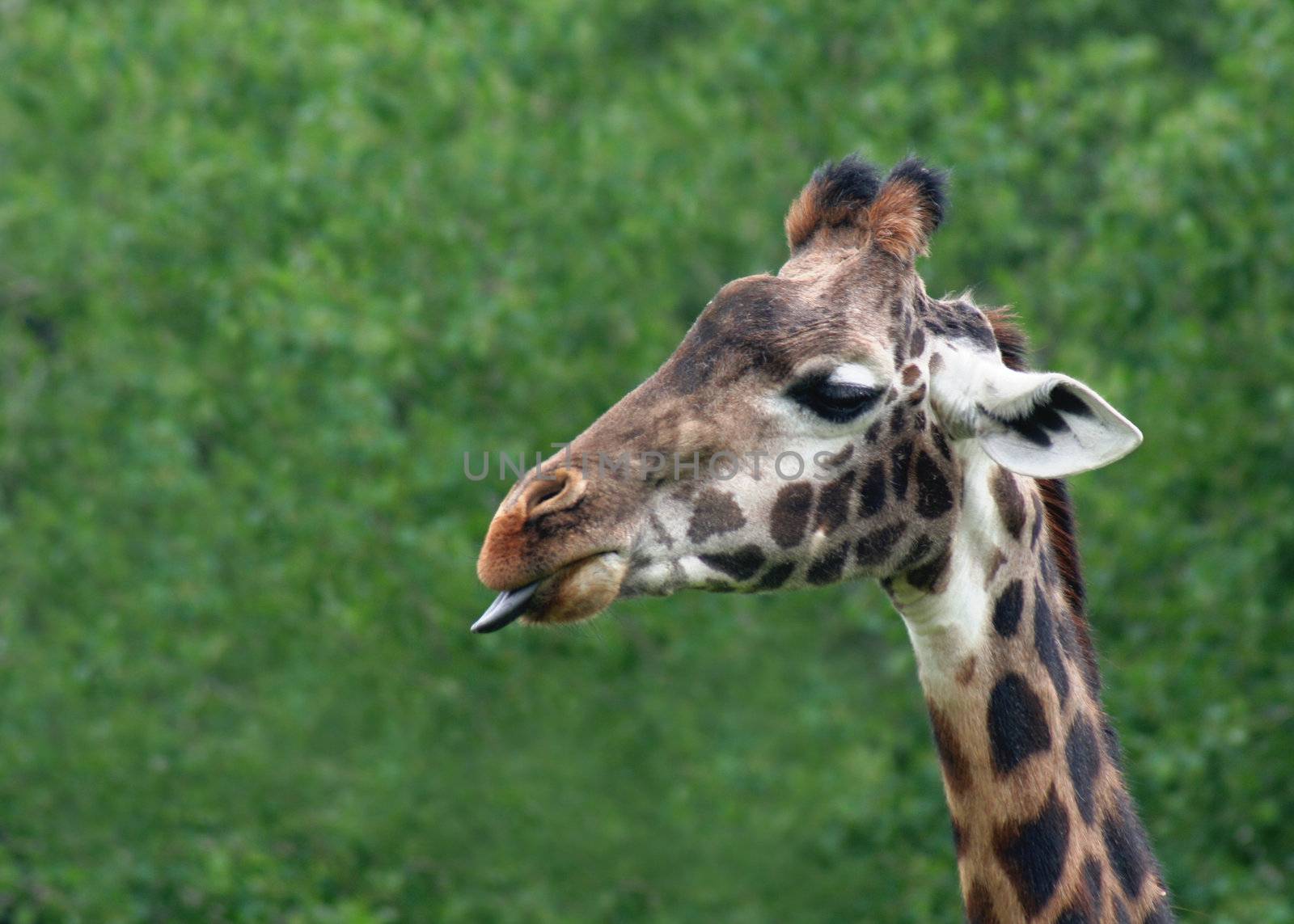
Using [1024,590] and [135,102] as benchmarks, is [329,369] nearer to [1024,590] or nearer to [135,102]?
[135,102]

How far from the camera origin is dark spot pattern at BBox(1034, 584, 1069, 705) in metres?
3.57

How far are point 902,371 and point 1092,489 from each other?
5397mm

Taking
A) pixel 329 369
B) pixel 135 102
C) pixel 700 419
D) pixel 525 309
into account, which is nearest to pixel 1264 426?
pixel 525 309

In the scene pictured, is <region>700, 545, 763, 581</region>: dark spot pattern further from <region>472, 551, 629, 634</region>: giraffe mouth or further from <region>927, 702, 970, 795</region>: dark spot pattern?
<region>927, 702, 970, 795</region>: dark spot pattern

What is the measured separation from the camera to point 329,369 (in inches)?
351

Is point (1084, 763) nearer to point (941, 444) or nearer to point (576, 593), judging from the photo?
point (941, 444)

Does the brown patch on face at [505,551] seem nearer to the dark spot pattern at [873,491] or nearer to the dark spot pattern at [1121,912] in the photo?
the dark spot pattern at [873,491]

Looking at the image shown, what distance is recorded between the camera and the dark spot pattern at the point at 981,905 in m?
3.44

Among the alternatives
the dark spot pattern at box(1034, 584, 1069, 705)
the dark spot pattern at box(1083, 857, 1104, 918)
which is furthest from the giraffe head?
the dark spot pattern at box(1083, 857, 1104, 918)

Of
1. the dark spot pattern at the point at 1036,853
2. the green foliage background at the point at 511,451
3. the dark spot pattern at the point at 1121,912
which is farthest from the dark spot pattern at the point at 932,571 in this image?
the green foliage background at the point at 511,451

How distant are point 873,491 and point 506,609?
0.88 m

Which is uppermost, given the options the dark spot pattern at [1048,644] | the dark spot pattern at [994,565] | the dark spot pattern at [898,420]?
the dark spot pattern at [898,420]

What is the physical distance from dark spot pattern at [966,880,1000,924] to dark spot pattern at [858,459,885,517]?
33.7 inches

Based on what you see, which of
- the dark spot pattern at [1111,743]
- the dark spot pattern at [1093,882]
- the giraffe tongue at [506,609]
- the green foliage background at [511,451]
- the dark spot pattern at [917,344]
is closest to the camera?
the giraffe tongue at [506,609]
